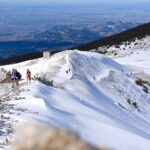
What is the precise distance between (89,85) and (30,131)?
871 inches

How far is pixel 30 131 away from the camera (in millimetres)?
1936

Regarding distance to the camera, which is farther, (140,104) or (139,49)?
(139,49)

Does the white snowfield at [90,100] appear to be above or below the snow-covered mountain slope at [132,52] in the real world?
above

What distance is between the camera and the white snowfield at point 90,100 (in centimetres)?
1369

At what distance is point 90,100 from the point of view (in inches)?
817

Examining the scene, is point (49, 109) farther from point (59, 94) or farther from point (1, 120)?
point (59, 94)

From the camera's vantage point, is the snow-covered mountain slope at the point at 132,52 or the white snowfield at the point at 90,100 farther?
the snow-covered mountain slope at the point at 132,52

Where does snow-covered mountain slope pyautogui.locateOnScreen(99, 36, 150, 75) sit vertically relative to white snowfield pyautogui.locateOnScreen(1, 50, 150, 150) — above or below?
below

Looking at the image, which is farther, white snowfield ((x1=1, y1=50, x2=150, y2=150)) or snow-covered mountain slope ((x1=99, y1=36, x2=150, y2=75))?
snow-covered mountain slope ((x1=99, y1=36, x2=150, y2=75))

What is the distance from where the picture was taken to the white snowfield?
1369 cm

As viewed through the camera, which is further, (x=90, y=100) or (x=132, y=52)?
(x=132, y=52)

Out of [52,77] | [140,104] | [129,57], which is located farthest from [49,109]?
[129,57]

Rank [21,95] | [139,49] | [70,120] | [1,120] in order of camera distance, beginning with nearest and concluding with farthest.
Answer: [1,120] → [70,120] → [21,95] → [139,49]

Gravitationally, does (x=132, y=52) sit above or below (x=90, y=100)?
below
